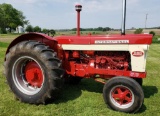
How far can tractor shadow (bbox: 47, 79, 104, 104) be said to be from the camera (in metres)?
4.70

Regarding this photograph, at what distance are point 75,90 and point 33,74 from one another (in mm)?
1174

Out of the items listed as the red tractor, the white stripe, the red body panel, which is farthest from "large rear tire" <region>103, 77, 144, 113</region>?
the red body panel

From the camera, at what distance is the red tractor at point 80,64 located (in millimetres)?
4082

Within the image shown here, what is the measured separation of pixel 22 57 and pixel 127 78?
6.74 feet

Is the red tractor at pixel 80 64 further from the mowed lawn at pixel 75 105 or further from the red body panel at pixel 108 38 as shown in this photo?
the mowed lawn at pixel 75 105

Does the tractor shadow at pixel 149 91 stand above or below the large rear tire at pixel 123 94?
below

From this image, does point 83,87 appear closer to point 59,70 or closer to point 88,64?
point 88,64

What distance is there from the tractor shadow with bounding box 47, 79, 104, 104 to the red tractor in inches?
18.2

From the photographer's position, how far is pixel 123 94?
13.3ft

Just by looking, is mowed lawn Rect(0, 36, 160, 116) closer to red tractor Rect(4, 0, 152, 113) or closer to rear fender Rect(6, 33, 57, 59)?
red tractor Rect(4, 0, 152, 113)

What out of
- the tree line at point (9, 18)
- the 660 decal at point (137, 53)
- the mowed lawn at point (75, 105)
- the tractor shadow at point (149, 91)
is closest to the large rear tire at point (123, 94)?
the mowed lawn at point (75, 105)

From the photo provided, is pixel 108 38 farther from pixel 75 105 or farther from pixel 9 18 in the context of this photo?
pixel 9 18

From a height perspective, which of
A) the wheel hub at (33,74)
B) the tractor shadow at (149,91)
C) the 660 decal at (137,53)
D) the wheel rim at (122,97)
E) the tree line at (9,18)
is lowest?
the tractor shadow at (149,91)

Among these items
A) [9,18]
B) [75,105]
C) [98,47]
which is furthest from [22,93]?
[9,18]
